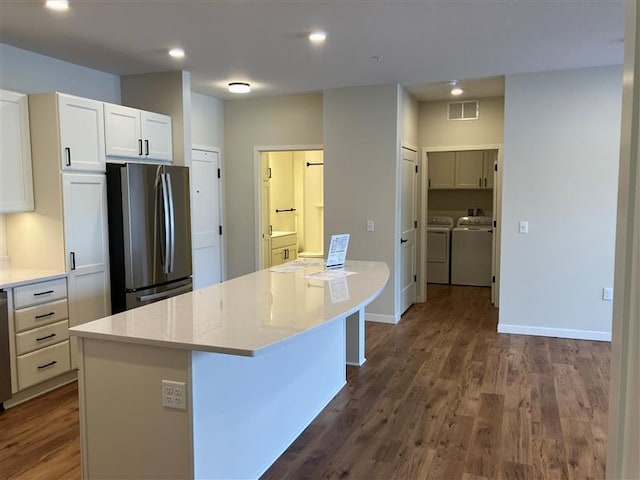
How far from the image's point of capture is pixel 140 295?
13.5 feet

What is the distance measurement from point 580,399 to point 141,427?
2938 mm

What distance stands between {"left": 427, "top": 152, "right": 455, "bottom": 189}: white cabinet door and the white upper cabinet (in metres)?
4.61

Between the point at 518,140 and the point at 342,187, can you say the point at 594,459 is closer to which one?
the point at 518,140

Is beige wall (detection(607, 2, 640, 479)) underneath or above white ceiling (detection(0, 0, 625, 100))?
underneath

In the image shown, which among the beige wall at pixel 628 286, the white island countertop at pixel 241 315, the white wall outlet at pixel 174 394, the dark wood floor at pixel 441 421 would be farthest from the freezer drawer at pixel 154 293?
the beige wall at pixel 628 286

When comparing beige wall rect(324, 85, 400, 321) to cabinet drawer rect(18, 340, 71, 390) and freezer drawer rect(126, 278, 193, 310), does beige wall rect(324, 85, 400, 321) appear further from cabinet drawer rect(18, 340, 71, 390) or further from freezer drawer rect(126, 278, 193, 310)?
cabinet drawer rect(18, 340, 71, 390)

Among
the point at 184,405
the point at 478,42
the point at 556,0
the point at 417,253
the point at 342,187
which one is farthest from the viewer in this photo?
the point at 417,253

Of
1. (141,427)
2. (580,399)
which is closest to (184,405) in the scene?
(141,427)

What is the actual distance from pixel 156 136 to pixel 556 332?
433cm

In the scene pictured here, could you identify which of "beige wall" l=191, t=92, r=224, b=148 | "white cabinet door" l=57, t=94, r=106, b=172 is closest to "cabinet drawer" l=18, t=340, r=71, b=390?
"white cabinet door" l=57, t=94, r=106, b=172

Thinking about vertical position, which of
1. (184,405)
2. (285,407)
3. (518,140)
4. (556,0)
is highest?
(556,0)

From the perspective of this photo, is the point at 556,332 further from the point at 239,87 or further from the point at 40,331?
the point at 40,331

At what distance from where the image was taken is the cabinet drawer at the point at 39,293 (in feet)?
11.0

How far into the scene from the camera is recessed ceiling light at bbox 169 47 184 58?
13.1ft
